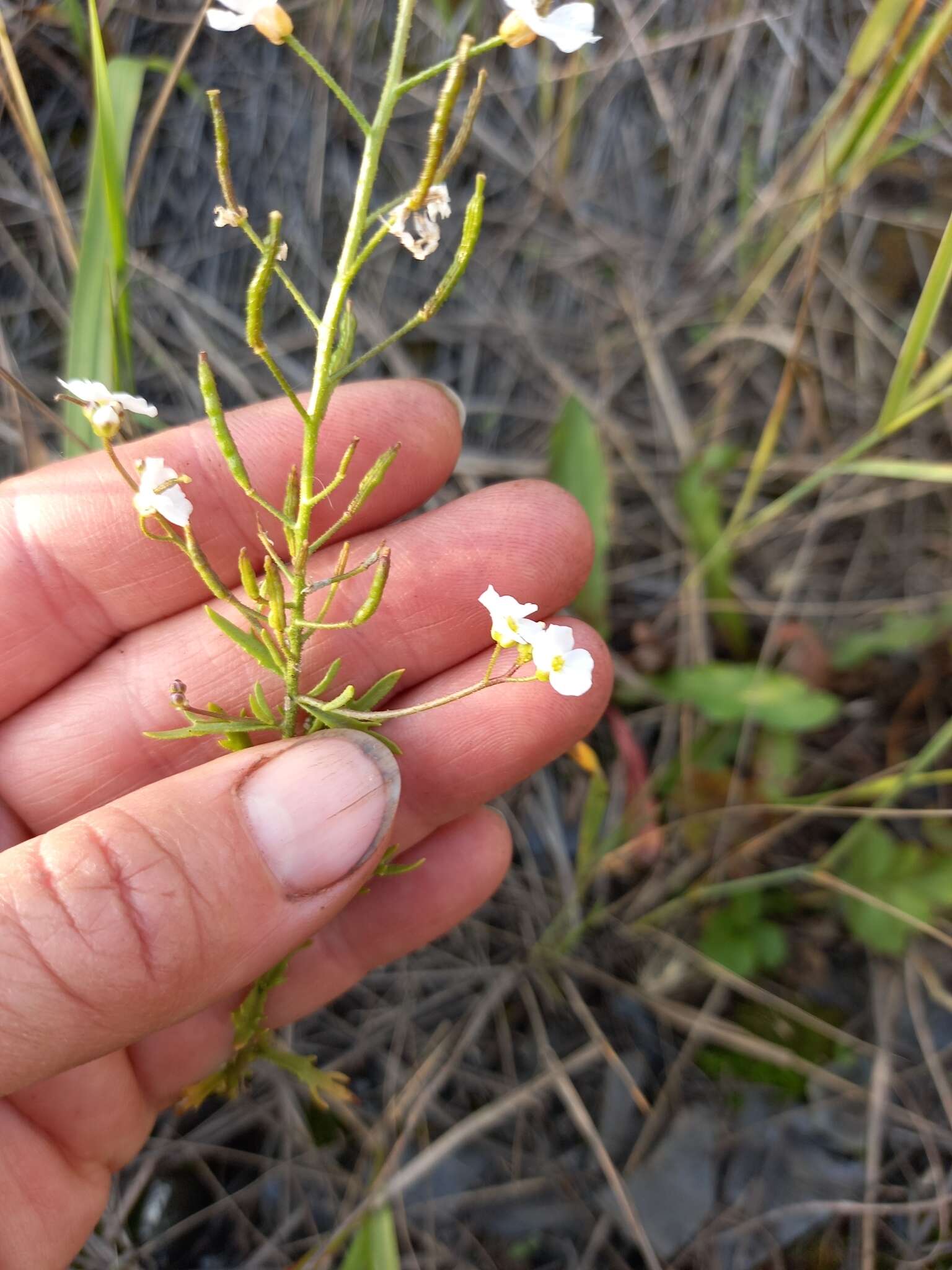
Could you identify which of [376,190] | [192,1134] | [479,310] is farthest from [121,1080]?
[376,190]

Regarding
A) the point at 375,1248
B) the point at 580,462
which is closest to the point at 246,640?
the point at 580,462

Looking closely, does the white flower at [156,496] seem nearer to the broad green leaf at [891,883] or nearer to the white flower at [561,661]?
the white flower at [561,661]

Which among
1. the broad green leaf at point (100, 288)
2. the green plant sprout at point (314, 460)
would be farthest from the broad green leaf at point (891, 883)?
the broad green leaf at point (100, 288)

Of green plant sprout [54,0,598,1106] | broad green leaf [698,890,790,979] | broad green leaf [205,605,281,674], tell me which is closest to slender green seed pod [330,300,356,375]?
green plant sprout [54,0,598,1106]

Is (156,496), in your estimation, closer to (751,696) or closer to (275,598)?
(275,598)

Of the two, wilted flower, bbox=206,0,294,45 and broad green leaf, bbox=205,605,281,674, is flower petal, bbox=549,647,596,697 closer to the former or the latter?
broad green leaf, bbox=205,605,281,674

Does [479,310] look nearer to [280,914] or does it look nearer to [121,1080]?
[280,914]

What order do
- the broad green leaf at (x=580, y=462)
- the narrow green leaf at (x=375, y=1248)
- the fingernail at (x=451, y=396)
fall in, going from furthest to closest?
the broad green leaf at (x=580, y=462)
the fingernail at (x=451, y=396)
the narrow green leaf at (x=375, y=1248)
